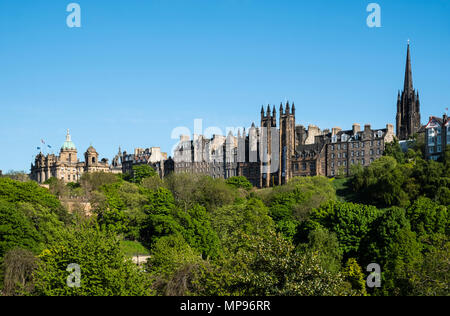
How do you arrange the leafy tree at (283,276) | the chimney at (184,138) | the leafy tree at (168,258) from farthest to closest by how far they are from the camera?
the chimney at (184,138) → the leafy tree at (168,258) → the leafy tree at (283,276)

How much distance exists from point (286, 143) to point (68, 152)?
63.8 m

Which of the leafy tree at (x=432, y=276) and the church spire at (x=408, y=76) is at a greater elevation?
the church spire at (x=408, y=76)

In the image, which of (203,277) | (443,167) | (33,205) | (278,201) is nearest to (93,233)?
(203,277)

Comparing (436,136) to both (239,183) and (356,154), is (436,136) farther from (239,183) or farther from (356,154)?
(239,183)

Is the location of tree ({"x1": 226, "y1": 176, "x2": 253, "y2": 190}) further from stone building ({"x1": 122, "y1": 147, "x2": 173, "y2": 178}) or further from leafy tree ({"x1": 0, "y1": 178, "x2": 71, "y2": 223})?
leafy tree ({"x1": 0, "y1": 178, "x2": 71, "y2": 223})

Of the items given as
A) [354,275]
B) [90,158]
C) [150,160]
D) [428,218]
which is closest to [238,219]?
[428,218]

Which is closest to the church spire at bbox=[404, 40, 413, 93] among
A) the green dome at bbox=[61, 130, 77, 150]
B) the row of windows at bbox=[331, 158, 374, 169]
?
the row of windows at bbox=[331, 158, 374, 169]

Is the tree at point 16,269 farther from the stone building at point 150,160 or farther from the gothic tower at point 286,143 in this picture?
the stone building at point 150,160

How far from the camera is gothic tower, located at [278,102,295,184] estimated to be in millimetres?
118250

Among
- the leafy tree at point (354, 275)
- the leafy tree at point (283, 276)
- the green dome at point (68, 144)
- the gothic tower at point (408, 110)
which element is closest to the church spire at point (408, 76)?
the gothic tower at point (408, 110)

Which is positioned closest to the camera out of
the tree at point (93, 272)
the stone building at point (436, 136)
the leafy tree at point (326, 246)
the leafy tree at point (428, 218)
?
the tree at point (93, 272)

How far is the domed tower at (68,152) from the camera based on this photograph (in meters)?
→ 155

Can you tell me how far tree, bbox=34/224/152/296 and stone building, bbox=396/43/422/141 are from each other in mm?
90431
